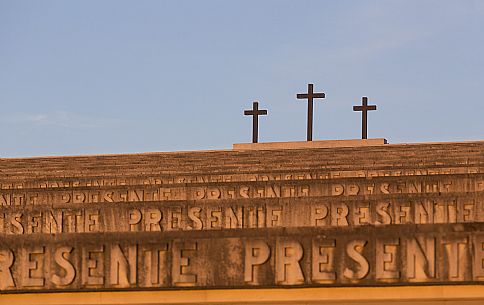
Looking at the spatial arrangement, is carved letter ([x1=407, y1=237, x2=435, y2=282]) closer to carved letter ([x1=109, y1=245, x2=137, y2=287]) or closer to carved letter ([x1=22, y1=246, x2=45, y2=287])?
carved letter ([x1=109, y1=245, x2=137, y2=287])

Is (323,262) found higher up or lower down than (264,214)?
lower down

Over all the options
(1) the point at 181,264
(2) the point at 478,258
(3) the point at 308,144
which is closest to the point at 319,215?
(1) the point at 181,264

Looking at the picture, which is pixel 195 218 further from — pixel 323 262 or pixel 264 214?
pixel 323 262

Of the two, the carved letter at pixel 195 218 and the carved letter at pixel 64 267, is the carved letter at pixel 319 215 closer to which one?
the carved letter at pixel 195 218

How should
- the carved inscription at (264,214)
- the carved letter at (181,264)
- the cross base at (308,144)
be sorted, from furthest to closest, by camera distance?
the cross base at (308,144) → the carved inscription at (264,214) → the carved letter at (181,264)

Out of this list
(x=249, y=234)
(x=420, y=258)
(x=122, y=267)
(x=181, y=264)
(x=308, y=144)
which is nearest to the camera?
(x=420, y=258)

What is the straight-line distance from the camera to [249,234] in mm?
9102

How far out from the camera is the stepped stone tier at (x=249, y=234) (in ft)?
29.0

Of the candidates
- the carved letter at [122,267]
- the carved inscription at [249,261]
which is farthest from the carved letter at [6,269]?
the carved letter at [122,267]

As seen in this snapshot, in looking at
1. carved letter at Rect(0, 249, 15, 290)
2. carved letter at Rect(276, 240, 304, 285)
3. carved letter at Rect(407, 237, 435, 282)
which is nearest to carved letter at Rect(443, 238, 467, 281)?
carved letter at Rect(407, 237, 435, 282)

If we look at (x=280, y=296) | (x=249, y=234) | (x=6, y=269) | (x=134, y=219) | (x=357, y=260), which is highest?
(x=134, y=219)

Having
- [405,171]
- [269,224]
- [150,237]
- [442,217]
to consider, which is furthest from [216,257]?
[405,171]

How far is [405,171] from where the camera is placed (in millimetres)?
18828

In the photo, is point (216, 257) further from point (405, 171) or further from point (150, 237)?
point (405, 171)
